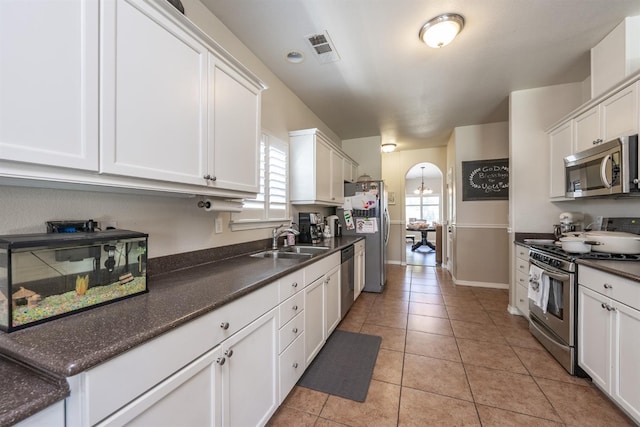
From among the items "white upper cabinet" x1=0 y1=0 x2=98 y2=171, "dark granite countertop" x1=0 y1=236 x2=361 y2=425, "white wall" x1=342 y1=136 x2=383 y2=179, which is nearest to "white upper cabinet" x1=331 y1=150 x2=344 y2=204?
"white wall" x1=342 y1=136 x2=383 y2=179

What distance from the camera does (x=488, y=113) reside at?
155 inches

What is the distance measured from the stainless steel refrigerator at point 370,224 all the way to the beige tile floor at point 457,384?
0.90 meters

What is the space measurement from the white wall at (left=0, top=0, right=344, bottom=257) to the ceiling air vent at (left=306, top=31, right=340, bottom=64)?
1.91 ft

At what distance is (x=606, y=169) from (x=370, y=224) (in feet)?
8.19

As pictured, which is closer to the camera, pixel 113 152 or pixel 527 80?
pixel 113 152

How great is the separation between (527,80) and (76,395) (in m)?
4.18

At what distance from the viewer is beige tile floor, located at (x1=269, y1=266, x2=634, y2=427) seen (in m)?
1.61

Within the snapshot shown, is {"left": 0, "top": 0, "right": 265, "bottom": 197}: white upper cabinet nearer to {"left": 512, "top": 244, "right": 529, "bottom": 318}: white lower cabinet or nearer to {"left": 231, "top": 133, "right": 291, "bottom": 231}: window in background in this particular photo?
{"left": 231, "top": 133, "right": 291, "bottom": 231}: window in background

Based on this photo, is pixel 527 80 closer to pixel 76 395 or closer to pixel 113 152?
pixel 113 152

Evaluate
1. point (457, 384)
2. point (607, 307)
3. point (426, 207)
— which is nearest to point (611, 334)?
point (607, 307)

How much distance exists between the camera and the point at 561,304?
2.09m

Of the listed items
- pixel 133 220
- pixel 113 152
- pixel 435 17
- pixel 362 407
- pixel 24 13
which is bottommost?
pixel 362 407

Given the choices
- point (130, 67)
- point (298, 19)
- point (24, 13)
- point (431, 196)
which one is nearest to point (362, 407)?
point (130, 67)

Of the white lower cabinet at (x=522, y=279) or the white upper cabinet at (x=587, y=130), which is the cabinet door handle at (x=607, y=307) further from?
the white upper cabinet at (x=587, y=130)
